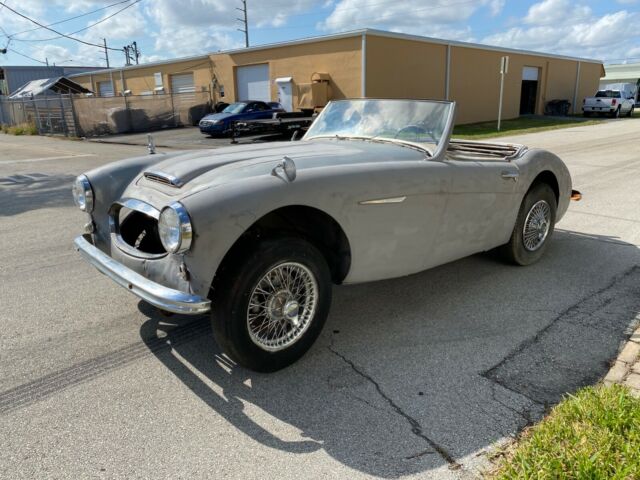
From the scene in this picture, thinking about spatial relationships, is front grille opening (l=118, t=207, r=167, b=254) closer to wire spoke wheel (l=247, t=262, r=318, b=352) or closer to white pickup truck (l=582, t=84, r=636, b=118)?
wire spoke wheel (l=247, t=262, r=318, b=352)

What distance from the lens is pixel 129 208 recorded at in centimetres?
337

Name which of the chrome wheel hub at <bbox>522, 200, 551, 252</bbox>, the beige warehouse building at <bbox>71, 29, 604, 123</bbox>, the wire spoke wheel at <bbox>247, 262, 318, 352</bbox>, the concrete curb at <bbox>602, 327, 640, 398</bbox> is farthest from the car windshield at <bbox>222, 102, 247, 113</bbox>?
the concrete curb at <bbox>602, 327, 640, 398</bbox>

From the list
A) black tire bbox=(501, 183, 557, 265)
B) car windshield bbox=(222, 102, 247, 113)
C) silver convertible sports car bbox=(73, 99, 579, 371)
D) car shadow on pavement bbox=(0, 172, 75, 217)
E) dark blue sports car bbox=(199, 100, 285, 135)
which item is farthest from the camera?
car windshield bbox=(222, 102, 247, 113)

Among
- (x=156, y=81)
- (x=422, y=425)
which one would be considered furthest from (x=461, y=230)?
(x=156, y=81)

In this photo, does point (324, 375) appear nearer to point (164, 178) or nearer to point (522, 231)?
point (164, 178)

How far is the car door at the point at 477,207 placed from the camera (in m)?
3.89

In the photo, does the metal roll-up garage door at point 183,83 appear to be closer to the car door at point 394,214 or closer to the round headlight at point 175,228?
the car door at point 394,214

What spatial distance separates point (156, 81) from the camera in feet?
114

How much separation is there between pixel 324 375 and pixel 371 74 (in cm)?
2105

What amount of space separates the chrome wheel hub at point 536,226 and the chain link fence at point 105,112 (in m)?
22.3

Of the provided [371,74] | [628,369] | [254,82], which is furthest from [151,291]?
[254,82]

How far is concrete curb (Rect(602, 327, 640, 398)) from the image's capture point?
294 centimetres

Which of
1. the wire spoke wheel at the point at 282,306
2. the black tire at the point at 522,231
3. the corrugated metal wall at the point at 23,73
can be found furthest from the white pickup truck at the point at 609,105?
the corrugated metal wall at the point at 23,73

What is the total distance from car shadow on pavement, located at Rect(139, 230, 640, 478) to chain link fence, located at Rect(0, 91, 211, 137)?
2221cm
